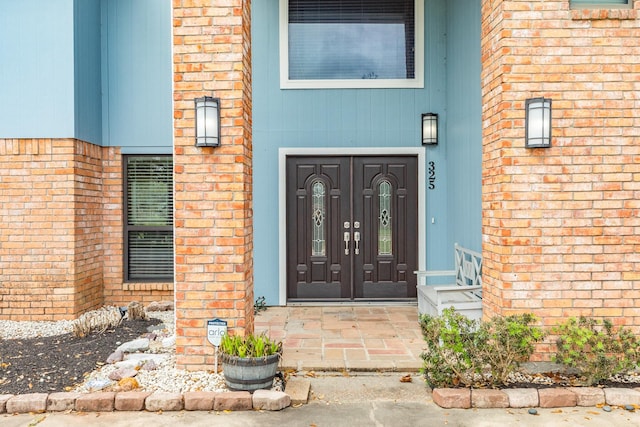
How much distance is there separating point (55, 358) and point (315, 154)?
3.93 m

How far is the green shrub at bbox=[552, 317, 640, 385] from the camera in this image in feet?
11.8

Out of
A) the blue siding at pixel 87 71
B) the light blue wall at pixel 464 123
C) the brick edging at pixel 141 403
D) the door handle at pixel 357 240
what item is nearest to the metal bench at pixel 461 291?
the light blue wall at pixel 464 123

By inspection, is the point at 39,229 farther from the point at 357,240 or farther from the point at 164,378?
the point at 357,240

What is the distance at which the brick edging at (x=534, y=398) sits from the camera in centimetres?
347

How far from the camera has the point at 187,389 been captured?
364cm

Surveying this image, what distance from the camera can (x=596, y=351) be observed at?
3625mm

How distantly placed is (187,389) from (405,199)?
161 inches

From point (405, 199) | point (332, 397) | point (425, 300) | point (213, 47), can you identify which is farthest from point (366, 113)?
point (332, 397)

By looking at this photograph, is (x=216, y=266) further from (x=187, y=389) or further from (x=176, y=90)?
(x=176, y=90)

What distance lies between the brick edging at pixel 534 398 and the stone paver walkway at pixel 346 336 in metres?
0.71

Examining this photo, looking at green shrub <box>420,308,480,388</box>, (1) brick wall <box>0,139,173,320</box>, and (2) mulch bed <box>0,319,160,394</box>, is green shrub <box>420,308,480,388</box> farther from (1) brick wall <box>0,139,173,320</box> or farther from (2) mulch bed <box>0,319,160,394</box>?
(1) brick wall <box>0,139,173,320</box>

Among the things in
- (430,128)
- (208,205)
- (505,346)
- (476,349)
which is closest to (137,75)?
(208,205)

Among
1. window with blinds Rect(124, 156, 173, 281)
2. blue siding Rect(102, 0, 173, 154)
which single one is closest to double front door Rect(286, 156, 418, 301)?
window with blinds Rect(124, 156, 173, 281)

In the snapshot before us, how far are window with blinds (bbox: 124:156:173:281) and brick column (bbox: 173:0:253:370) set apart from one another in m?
2.89
